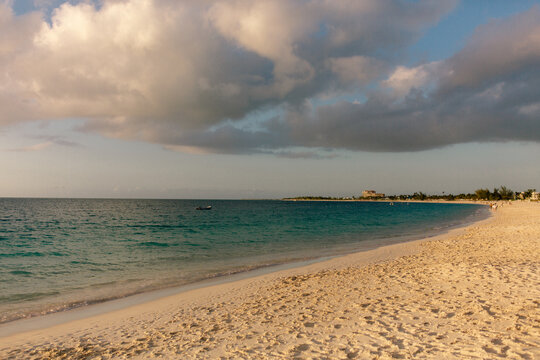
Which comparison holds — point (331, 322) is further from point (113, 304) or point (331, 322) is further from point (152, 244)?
point (152, 244)

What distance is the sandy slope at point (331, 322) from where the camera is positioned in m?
6.29

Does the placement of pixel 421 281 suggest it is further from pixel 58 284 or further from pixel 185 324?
pixel 58 284

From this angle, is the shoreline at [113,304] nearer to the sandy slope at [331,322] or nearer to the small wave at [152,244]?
the sandy slope at [331,322]

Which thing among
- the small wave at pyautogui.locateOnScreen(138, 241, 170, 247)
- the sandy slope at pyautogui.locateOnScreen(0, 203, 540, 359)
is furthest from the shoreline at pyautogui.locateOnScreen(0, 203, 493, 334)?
the small wave at pyautogui.locateOnScreen(138, 241, 170, 247)

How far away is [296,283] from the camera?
12.5 m

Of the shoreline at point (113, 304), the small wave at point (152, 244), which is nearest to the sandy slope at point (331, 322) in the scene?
the shoreline at point (113, 304)

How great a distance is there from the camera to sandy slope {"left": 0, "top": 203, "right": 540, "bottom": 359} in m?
6.29

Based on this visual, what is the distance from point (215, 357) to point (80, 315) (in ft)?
21.1

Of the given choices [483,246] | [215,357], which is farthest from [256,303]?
[483,246]

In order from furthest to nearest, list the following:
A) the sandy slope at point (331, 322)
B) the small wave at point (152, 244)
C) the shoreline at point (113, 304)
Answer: the small wave at point (152, 244) < the shoreline at point (113, 304) < the sandy slope at point (331, 322)

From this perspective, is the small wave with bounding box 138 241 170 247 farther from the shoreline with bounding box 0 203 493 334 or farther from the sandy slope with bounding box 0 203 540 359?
the sandy slope with bounding box 0 203 540 359

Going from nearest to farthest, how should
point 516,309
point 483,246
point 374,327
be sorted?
point 374,327 < point 516,309 < point 483,246

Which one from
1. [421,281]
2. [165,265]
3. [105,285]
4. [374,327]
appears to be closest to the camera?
[374,327]

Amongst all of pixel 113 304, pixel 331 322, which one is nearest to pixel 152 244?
pixel 113 304
